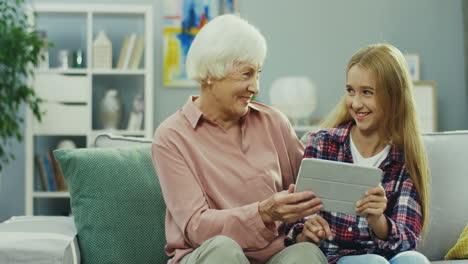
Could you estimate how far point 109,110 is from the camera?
4.18m

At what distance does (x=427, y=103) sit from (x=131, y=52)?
202cm

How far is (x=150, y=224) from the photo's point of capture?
189 centimetres

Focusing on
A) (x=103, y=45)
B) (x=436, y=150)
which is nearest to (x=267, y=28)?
(x=103, y=45)

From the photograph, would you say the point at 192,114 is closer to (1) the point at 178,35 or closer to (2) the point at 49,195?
(2) the point at 49,195

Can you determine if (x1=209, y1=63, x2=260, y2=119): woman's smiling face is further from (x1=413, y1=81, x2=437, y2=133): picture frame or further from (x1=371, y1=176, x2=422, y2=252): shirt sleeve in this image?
(x1=413, y1=81, x2=437, y2=133): picture frame

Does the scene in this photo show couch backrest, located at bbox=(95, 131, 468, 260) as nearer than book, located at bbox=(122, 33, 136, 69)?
Yes

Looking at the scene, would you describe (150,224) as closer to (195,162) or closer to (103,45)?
(195,162)

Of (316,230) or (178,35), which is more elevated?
(178,35)

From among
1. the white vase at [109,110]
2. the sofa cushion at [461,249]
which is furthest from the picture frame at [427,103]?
the sofa cushion at [461,249]

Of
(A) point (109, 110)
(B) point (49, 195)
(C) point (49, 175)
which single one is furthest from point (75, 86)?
(B) point (49, 195)

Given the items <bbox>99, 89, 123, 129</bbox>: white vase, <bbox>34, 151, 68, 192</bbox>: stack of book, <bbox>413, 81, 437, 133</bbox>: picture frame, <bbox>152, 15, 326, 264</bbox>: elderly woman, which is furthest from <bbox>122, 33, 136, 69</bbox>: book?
<bbox>152, 15, 326, 264</bbox>: elderly woman

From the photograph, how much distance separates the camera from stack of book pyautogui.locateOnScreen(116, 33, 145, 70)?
418 cm

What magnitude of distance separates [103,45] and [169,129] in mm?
2539

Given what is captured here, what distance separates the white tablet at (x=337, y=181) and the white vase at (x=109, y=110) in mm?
2851
